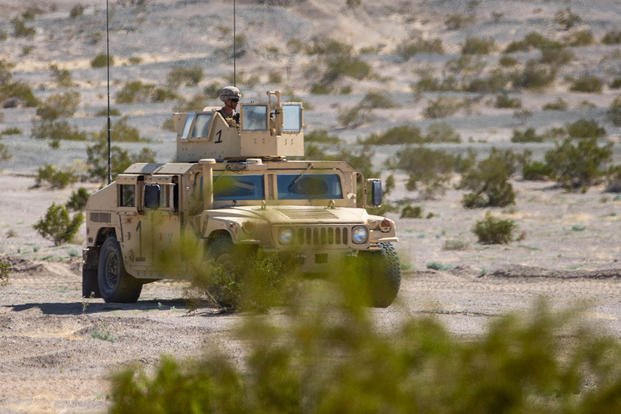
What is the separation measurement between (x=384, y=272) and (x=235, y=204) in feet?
5.67

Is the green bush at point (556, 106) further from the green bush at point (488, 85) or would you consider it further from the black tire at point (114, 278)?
the black tire at point (114, 278)

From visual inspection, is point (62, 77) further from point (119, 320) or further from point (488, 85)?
point (119, 320)

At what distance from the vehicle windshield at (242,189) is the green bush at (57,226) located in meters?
10.2

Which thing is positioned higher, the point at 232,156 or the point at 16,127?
the point at 16,127

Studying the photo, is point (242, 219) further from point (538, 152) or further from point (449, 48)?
point (449, 48)

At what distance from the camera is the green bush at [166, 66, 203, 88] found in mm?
60219

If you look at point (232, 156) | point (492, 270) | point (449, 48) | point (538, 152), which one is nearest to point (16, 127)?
point (538, 152)

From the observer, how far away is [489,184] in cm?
3431

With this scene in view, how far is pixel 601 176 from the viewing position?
3812cm

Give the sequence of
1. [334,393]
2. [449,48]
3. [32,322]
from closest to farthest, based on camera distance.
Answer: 1. [334,393]
2. [32,322]
3. [449,48]

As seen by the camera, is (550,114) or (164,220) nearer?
(164,220)

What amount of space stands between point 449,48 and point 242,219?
192ft

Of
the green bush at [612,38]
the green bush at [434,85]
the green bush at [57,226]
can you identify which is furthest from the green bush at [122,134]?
the green bush at [612,38]

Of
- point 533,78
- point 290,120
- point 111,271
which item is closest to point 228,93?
point 290,120
